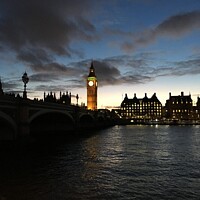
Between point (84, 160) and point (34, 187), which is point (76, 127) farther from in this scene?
point (34, 187)

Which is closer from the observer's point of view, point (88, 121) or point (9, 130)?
point (9, 130)

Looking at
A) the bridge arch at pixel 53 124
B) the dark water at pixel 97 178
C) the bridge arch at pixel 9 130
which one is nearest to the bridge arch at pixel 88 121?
the bridge arch at pixel 53 124

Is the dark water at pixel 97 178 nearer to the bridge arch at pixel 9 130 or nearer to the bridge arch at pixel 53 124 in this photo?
the bridge arch at pixel 9 130

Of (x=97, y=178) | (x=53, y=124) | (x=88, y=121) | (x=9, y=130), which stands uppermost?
(x=88, y=121)

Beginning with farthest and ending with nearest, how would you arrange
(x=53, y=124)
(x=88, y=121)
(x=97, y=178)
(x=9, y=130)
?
(x=88, y=121)
(x=53, y=124)
(x=9, y=130)
(x=97, y=178)

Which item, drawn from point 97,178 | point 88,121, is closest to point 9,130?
point 97,178

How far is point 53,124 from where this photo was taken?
81.1m

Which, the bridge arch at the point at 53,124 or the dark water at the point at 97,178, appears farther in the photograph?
the bridge arch at the point at 53,124

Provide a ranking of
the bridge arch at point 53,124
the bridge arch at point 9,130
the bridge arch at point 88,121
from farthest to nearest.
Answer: the bridge arch at point 88,121 → the bridge arch at point 53,124 → the bridge arch at point 9,130

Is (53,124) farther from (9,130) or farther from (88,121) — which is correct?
(9,130)

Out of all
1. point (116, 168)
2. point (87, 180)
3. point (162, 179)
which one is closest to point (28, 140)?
point (116, 168)

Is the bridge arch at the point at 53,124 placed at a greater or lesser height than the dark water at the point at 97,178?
greater

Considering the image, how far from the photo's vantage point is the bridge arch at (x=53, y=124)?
68850mm

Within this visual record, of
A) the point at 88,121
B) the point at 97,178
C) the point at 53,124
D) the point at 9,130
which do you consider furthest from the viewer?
the point at 88,121
